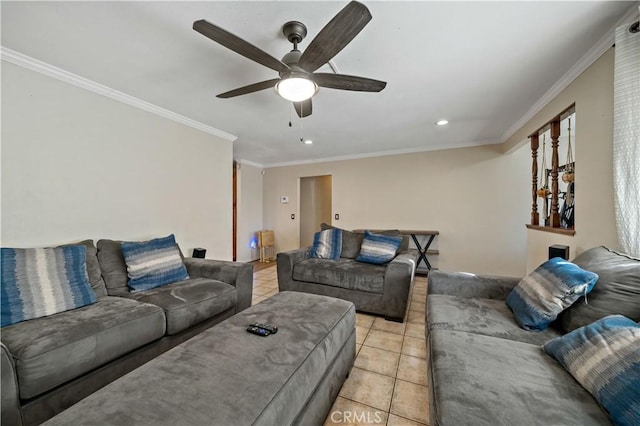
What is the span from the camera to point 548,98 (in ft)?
7.98

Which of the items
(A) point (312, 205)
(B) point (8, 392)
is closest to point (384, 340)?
(B) point (8, 392)

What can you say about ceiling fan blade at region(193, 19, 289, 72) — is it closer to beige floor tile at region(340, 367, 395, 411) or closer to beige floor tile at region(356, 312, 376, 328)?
beige floor tile at region(340, 367, 395, 411)

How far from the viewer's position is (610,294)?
47.6 inches

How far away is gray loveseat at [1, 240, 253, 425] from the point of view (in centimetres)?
116

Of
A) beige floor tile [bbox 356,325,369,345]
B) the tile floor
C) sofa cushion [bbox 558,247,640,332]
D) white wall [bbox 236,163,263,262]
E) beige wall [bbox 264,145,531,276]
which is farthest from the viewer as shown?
white wall [bbox 236,163,263,262]

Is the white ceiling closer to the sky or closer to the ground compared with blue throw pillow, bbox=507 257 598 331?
closer to the sky

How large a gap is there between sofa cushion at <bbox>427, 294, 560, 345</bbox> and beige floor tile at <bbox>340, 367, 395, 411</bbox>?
1.67 feet

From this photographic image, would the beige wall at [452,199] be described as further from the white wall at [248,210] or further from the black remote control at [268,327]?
the black remote control at [268,327]

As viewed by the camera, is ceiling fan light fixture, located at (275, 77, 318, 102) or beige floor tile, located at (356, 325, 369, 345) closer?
ceiling fan light fixture, located at (275, 77, 318, 102)

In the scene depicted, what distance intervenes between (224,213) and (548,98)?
161 inches

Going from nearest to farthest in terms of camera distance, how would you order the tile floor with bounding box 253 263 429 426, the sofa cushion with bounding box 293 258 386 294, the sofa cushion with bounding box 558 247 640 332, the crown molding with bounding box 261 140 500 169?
the sofa cushion with bounding box 558 247 640 332 < the tile floor with bounding box 253 263 429 426 < the sofa cushion with bounding box 293 258 386 294 < the crown molding with bounding box 261 140 500 169

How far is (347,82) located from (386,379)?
2.07 m

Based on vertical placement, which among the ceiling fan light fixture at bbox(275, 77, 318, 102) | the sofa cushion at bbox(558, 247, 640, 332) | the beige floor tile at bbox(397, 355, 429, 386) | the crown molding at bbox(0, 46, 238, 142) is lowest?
the beige floor tile at bbox(397, 355, 429, 386)

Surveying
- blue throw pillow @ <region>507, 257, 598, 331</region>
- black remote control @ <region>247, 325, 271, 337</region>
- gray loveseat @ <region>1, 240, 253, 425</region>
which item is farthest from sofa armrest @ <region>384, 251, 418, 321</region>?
black remote control @ <region>247, 325, 271, 337</region>
